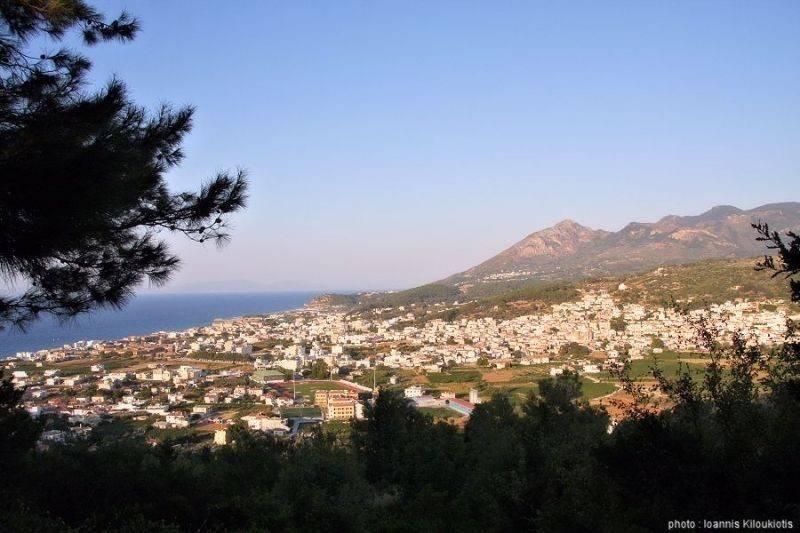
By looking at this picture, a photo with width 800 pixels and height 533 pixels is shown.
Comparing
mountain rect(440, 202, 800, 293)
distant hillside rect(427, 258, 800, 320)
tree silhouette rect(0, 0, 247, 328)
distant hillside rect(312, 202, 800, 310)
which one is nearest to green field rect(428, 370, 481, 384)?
distant hillside rect(427, 258, 800, 320)

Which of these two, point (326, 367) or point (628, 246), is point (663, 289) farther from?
point (628, 246)

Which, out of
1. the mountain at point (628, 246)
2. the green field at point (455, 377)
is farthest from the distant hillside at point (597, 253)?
the green field at point (455, 377)

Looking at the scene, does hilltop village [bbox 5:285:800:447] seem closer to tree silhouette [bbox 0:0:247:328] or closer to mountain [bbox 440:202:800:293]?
tree silhouette [bbox 0:0:247:328]

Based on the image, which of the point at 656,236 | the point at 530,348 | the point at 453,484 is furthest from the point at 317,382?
the point at 656,236

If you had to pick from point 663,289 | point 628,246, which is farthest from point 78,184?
point 628,246

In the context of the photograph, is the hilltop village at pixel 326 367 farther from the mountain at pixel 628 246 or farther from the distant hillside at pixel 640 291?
the mountain at pixel 628 246

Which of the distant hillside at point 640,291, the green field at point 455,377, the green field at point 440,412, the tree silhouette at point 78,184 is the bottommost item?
the green field at point 455,377
